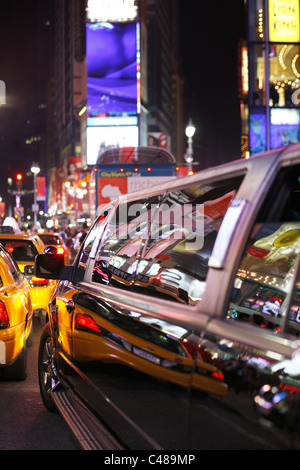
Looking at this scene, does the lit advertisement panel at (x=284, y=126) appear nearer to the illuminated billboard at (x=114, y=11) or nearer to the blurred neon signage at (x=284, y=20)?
the blurred neon signage at (x=284, y=20)

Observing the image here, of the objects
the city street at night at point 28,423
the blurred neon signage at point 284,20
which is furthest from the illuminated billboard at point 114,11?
the city street at night at point 28,423

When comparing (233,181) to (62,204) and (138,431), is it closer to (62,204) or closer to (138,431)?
(138,431)

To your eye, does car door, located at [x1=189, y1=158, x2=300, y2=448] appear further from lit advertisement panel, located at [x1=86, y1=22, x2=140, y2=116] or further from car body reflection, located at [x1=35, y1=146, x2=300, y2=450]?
lit advertisement panel, located at [x1=86, y1=22, x2=140, y2=116]

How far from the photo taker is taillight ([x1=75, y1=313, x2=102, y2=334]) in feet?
13.5

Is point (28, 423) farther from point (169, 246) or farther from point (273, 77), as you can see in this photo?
point (273, 77)

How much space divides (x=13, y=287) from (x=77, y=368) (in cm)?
274

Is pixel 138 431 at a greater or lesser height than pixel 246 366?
lesser

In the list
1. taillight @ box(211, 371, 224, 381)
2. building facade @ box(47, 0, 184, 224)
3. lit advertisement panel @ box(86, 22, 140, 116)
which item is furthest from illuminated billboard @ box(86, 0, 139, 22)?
taillight @ box(211, 371, 224, 381)

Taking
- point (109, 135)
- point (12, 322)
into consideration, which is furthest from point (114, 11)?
point (12, 322)

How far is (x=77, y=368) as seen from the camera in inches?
→ 177

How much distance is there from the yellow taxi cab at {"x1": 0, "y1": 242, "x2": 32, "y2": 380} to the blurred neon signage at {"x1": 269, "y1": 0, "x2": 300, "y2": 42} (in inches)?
1925

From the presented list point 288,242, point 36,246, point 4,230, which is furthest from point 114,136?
point 288,242

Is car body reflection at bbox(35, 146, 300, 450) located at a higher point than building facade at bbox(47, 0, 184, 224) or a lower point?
lower

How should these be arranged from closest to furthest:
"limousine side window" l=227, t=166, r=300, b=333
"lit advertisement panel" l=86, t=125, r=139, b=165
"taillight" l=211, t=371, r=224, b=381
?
1. "taillight" l=211, t=371, r=224, b=381
2. "limousine side window" l=227, t=166, r=300, b=333
3. "lit advertisement panel" l=86, t=125, r=139, b=165
